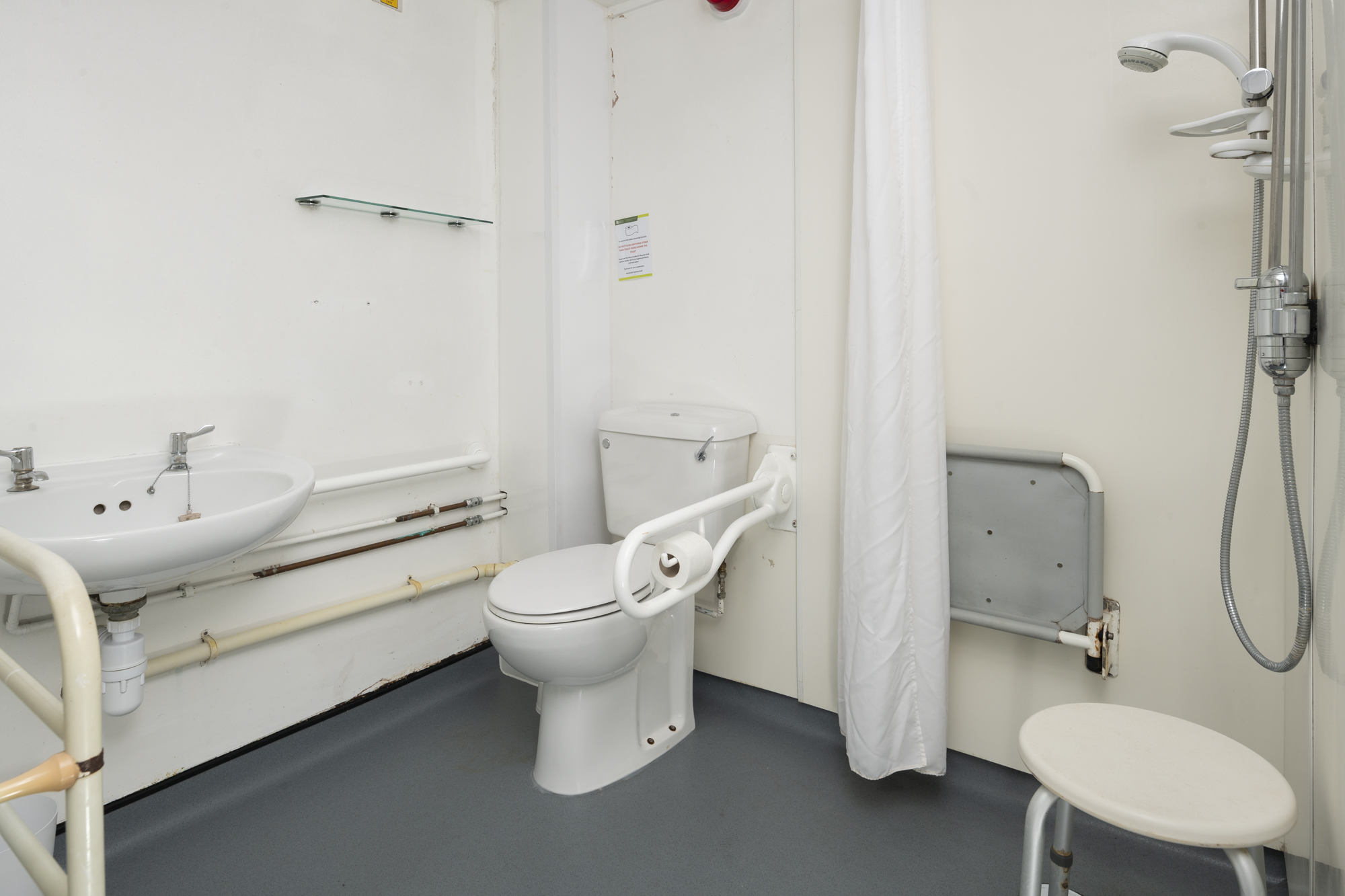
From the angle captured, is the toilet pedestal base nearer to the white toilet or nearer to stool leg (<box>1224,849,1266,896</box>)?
the white toilet

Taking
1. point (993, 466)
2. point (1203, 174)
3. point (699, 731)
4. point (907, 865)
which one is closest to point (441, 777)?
point (699, 731)

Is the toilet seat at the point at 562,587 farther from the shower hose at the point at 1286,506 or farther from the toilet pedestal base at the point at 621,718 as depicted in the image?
the shower hose at the point at 1286,506

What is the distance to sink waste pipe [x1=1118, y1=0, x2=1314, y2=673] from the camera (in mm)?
900

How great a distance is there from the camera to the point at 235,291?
1594mm

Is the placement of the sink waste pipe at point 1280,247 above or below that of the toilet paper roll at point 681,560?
above

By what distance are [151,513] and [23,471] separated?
20 centimetres

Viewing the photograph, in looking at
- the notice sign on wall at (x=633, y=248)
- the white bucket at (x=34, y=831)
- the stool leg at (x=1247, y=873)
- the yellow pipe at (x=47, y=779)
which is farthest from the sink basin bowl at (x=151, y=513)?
the stool leg at (x=1247, y=873)

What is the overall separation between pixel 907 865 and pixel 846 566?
22.3 inches

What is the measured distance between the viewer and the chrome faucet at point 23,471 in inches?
48.5

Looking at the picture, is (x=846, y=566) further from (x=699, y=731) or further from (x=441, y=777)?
(x=441, y=777)

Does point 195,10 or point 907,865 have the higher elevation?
point 195,10

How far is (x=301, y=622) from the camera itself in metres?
1.70

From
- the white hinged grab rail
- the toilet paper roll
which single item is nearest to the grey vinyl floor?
the toilet paper roll

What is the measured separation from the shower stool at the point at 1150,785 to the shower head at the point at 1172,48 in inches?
37.8
